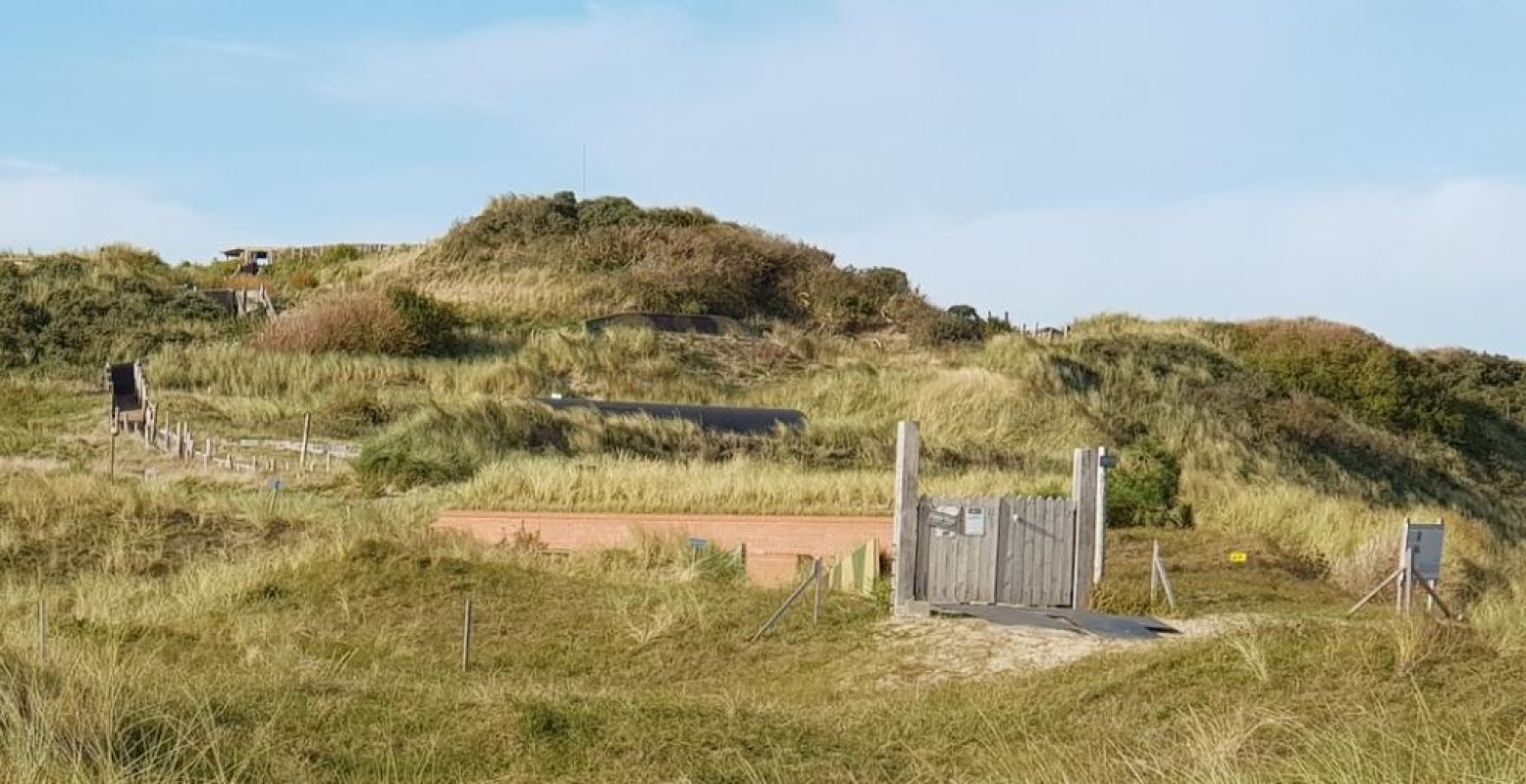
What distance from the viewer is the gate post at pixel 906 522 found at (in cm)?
1653

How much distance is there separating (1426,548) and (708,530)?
823 centimetres

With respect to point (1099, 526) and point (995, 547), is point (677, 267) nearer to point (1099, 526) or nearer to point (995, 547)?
point (1099, 526)

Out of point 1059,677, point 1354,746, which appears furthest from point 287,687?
point 1354,746

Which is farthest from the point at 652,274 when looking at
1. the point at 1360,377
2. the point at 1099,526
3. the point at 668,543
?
the point at 1099,526

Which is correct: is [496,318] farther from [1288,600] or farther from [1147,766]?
[1147,766]

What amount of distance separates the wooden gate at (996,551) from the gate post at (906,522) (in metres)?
0.09

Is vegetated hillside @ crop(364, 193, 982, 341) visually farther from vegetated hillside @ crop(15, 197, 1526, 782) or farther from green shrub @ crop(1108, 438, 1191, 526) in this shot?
green shrub @ crop(1108, 438, 1191, 526)

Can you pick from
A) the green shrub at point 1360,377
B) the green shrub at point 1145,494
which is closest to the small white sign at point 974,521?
the green shrub at point 1145,494

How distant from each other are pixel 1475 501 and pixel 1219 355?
7.91m

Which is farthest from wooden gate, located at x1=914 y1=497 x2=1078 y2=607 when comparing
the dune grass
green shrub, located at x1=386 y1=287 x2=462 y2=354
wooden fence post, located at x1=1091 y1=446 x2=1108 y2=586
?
green shrub, located at x1=386 y1=287 x2=462 y2=354

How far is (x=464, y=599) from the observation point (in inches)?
712

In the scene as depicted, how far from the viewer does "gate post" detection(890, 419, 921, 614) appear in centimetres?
1653

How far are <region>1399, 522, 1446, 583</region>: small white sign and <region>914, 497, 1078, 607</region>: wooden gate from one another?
3283 millimetres

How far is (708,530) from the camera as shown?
2144 cm
